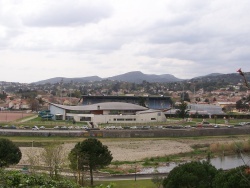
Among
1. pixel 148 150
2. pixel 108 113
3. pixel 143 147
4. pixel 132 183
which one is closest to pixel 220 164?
pixel 148 150

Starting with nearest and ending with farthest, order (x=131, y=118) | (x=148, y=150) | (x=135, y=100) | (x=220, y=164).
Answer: (x=220, y=164), (x=148, y=150), (x=131, y=118), (x=135, y=100)

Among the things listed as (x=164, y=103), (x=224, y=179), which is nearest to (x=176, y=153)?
(x=224, y=179)

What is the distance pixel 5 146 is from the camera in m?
22.6

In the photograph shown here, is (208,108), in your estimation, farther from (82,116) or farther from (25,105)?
(25,105)

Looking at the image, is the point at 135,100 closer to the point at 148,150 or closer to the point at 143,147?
the point at 143,147

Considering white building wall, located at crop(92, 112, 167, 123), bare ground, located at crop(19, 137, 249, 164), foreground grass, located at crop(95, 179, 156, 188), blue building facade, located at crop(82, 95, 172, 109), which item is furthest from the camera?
blue building facade, located at crop(82, 95, 172, 109)

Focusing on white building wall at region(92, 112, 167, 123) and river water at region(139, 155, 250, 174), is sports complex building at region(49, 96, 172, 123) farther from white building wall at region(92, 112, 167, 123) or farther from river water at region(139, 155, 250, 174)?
river water at region(139, 155, 250, 174)

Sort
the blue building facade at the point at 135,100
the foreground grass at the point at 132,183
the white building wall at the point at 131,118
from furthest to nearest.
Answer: the blue building facade at the point at 135,100, the white building wall at the point at 131,118, the foreground grass at the point at 132,183

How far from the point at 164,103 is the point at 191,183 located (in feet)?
243

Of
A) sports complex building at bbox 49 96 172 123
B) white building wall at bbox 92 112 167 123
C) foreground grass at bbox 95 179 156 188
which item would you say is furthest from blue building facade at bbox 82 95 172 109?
foreground grass at bbox 95 179 156 188

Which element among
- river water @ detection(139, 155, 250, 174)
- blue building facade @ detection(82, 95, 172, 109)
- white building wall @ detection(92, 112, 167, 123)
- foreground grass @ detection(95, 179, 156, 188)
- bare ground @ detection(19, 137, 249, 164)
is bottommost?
river water @ detection(139, 155, 250, 174)

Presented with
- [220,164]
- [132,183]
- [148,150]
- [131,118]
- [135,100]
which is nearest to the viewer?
[132,183]

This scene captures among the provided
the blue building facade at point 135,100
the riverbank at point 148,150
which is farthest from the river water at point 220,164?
the blue building facade at point 135,100

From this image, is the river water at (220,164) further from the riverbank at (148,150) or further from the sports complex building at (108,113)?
the sports complex building at (108,113)
